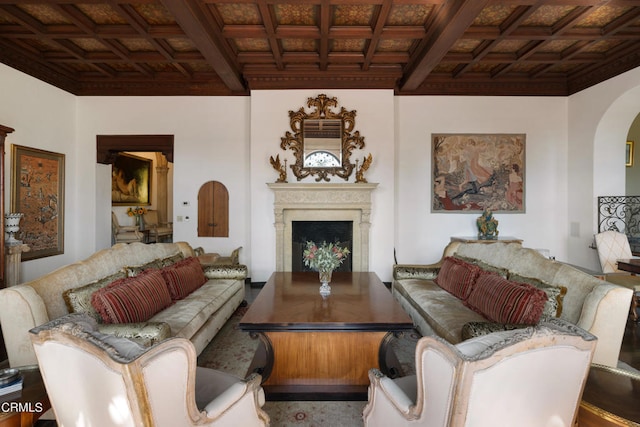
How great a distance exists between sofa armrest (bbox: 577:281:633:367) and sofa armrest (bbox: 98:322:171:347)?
2861mm

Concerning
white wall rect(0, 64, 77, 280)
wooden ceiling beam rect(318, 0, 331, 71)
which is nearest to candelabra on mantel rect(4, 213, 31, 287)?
white wall rect(0, 64, 77, 280)

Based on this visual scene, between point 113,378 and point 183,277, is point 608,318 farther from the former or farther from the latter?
point 183,277

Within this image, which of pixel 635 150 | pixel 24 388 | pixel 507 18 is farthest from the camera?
pixel 635 150

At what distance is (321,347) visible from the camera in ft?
8.27

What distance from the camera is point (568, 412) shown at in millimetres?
1269

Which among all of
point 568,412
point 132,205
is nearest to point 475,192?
point 568,412

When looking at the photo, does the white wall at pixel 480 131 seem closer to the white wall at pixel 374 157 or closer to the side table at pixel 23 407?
the white wall at pixel 374 157

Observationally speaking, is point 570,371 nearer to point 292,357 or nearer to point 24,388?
point 292,357

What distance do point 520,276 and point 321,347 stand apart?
1.85 meters

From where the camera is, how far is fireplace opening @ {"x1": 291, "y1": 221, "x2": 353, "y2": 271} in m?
5.80

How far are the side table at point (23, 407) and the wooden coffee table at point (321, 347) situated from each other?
1165 millimetres

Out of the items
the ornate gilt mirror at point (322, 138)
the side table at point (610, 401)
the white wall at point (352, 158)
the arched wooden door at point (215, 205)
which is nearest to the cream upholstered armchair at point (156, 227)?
the arched wooden door at point (215, 205)

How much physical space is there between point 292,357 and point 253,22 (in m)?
4.02

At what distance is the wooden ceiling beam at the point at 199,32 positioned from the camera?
10.9 ft
